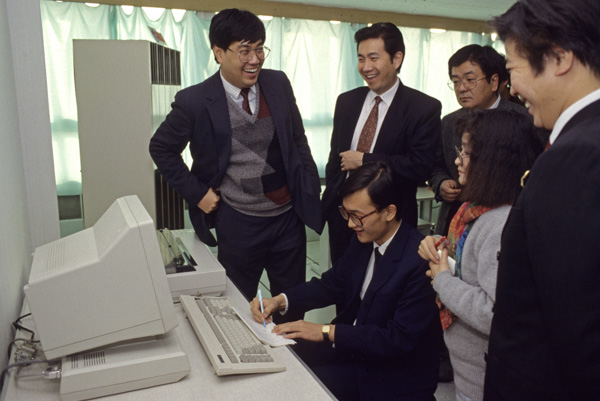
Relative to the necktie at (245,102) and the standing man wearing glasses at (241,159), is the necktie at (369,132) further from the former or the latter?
the necktie at (245,102)

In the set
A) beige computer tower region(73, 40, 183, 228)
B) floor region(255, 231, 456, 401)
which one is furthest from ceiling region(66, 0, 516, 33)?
beige computer tower region(73, 40, 183, 228)

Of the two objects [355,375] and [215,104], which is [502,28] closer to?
[355,375]

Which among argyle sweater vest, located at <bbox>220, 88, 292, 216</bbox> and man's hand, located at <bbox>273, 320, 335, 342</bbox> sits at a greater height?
argyle sweater vest, located at <bbox>220, 88, 292, 216</bbox>

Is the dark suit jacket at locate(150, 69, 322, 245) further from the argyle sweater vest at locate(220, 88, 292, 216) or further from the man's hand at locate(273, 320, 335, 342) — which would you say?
the man's hand at locate(273, 320, 335, 342)

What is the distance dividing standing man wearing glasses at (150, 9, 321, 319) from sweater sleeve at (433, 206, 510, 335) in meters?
0.87

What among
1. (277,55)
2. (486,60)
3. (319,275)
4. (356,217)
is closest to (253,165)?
(356,217)

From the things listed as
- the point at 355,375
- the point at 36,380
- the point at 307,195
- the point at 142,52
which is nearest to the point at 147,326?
the point at 36,380

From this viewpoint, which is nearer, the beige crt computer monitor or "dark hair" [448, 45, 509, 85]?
the beige crt computer monitor

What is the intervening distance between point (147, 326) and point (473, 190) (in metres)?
0.87

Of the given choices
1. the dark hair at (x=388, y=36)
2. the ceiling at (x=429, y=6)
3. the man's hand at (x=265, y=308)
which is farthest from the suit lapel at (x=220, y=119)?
the ceiling at (x=429, y=6)

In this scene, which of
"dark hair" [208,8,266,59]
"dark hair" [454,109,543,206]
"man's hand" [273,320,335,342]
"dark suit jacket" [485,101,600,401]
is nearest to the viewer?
"dark suit jacket" [485,101,600,401]

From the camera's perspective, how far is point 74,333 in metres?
1.03

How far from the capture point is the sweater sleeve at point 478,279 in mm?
1180

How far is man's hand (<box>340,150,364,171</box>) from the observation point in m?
2.11
